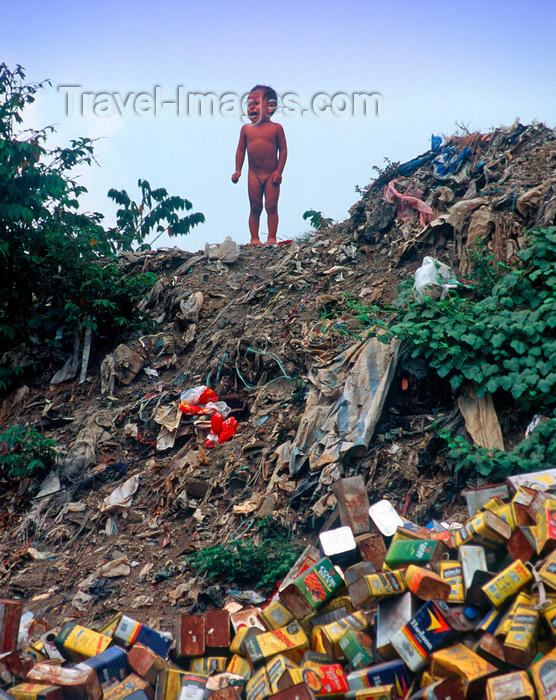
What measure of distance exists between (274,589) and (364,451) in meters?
1.20

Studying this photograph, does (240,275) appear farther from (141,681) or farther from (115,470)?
(141,681)

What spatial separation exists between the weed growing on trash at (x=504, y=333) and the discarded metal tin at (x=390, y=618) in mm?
1715

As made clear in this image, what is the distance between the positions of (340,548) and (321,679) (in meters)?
0.76

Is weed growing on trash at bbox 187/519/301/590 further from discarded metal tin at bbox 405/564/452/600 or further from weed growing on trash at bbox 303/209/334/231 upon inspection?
weed growing on trash at bbox 303/209/334/231

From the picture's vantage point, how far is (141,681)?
2.53 meters

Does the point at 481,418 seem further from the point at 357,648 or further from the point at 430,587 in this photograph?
the point at 357,648

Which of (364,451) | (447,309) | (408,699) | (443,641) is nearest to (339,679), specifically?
(408,699)

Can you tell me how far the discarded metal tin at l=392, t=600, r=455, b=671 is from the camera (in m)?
2.21

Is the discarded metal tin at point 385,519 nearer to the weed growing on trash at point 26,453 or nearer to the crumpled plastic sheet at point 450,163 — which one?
the weed growing on trash at point 26,453

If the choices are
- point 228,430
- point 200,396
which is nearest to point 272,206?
point 200,396

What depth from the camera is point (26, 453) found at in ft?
18.2

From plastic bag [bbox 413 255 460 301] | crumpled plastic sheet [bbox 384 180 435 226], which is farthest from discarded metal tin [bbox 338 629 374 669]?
crumpled plastic sheet [bbox 384 180 435 226]

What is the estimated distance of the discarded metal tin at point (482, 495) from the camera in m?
3.05

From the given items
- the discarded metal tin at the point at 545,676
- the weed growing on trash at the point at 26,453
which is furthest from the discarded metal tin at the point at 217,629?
the weed growing on trash at the point at 26,453
